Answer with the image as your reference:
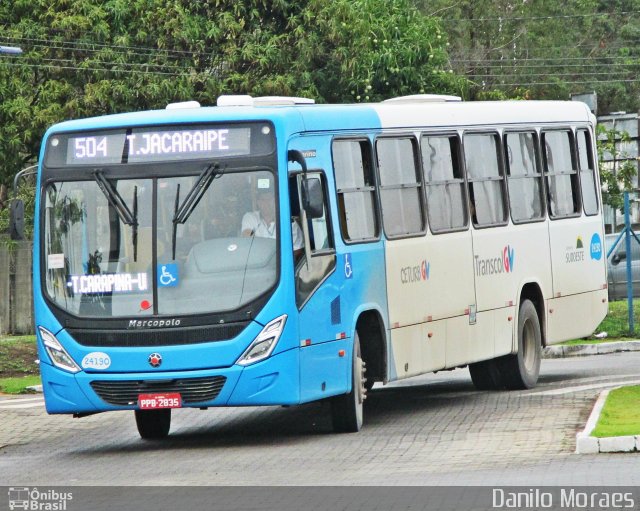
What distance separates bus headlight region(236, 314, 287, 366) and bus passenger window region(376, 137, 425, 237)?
92.4 inches

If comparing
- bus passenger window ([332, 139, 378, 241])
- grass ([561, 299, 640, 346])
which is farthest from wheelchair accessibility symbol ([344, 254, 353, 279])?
grass ([561, 299, 640, 346])

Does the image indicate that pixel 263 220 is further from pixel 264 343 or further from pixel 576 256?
pixel 576 256

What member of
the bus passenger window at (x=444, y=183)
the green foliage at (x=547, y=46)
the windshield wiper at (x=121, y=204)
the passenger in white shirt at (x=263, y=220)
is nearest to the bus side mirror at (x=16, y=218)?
the windshield wiper at (x=121, y=204)

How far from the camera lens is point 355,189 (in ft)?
49.6

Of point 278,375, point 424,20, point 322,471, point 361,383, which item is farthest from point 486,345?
point 424,20

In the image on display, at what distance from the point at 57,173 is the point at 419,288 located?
3.95 meters

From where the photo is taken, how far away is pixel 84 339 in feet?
46.0

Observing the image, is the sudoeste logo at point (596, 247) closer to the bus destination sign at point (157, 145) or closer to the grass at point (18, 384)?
the bus destination sign at point (157, 145)

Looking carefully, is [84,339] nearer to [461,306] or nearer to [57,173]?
[57,173]

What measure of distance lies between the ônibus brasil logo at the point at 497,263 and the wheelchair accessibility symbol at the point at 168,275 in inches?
186

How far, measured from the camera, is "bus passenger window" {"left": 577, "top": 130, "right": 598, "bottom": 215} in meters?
20.4

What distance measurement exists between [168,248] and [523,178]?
6283mm
